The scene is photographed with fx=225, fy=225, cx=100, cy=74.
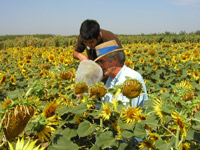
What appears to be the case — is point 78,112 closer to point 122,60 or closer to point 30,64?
point 122,60

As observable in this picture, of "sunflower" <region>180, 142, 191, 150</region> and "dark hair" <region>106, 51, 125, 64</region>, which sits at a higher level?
"dark hair" <region>106, 51, 125, 64</region>

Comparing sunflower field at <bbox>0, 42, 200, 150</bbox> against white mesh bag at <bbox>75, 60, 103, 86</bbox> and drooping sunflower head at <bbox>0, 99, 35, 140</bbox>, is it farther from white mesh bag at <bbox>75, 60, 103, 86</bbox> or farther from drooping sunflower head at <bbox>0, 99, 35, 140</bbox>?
white mesh bag at <bbox>75, 60, 103, 86</bbox>

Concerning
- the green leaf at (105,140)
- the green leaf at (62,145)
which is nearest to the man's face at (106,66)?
the green leaf at (105,140)

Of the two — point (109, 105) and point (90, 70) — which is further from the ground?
point (90, 70)

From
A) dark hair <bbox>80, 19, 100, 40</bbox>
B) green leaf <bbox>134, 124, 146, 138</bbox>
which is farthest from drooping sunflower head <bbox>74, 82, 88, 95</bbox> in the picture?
dark hair <bbox>80, 19, 100, 40</bbox>

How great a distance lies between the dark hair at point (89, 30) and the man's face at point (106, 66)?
1.13 feet

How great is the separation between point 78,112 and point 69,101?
0.37 meters

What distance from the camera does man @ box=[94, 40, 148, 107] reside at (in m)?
1.85

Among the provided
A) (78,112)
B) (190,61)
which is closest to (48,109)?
(78,112)

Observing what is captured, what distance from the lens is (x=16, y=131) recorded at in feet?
2.51

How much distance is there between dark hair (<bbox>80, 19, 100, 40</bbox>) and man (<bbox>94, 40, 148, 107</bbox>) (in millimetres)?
191

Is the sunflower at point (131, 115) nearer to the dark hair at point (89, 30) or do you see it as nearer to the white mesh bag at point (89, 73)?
the white mesh bag at point (89, 73)

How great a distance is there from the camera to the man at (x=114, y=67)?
6.08 ft

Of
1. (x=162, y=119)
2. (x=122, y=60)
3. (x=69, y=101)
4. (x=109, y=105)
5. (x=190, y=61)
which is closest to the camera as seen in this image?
(x=162, y=119)
